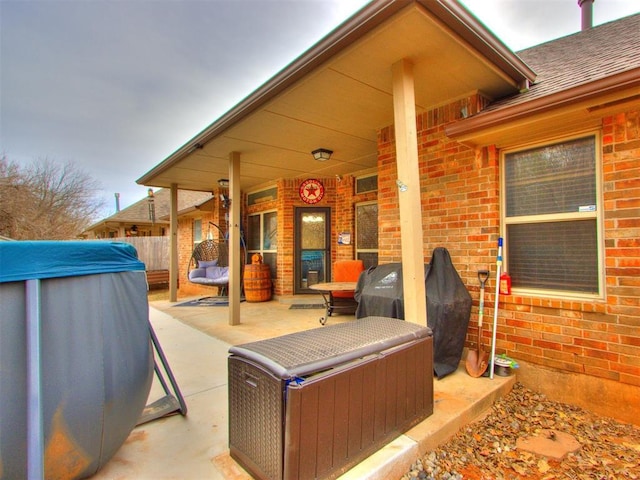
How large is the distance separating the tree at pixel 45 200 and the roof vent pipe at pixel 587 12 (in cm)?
1577

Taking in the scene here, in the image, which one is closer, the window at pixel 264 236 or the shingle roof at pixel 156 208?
the window at pixel 264 236

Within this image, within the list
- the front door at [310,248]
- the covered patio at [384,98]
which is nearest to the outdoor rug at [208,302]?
the front door at [310,248]

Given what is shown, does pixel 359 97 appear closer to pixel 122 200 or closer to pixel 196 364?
pixel 196 364

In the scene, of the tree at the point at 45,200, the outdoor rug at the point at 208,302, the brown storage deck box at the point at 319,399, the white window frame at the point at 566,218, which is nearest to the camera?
the brown storage deck box at the point at 319,399

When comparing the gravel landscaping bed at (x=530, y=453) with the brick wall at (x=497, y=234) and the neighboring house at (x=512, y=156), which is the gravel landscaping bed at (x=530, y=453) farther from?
the brick wall at (x=497, y=234)

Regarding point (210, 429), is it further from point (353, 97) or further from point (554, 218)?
point (554, 218)

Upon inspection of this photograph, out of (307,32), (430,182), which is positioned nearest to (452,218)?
(430,182)

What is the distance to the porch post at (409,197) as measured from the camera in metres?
2.46

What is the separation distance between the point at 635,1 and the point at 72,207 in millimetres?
19059

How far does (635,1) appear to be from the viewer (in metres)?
5.11

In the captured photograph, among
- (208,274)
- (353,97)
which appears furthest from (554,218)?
(208,274)

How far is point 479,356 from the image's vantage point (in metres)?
2.84

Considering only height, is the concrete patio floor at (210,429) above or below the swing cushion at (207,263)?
below

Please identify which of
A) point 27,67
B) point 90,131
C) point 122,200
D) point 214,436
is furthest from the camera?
point 122,200
